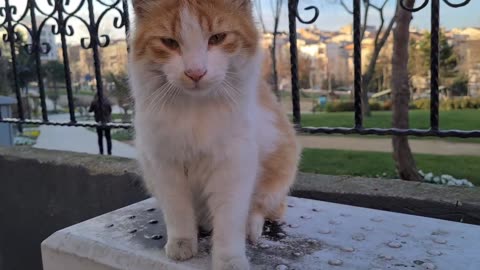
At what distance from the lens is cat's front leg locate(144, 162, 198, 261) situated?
0.96 metres

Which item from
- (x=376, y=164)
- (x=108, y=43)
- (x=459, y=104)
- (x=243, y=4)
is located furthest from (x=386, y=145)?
(x=243, y=4)

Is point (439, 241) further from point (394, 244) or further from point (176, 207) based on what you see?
point (176, 207)

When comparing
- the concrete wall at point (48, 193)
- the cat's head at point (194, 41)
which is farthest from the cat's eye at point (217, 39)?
the concrete wall at point (48, 193)

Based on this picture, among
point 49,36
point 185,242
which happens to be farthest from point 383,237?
point 49,36

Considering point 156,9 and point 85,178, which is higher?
point 156,9

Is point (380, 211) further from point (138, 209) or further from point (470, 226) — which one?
point (138, 209)

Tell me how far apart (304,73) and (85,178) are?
211 inches

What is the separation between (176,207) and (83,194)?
3.25ft

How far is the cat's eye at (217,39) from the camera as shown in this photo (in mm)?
863

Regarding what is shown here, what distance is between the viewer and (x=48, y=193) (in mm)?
1929

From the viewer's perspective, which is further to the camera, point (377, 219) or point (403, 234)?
point (377, 219)

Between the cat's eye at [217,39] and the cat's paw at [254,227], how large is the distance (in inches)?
19.0

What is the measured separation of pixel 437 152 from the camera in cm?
641

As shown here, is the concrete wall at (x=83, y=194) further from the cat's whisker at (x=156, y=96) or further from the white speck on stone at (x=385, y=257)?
the cat's whisker at (x=156, y=96)
